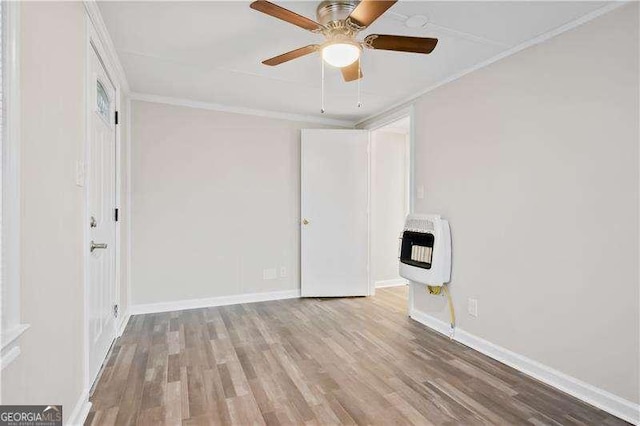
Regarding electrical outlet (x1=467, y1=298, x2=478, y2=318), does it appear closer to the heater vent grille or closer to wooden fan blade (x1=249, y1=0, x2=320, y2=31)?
the heater vent grille

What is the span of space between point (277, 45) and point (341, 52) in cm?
72

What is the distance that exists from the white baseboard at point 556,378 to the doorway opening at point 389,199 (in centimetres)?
183

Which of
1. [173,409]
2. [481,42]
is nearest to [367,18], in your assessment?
[481,42]

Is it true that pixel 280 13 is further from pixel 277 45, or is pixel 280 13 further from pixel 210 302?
pixel 210 302

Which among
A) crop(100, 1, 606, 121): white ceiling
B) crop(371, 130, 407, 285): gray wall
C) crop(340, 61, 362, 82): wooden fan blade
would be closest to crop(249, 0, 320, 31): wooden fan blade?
crop(100, 1, 606, 121): white ceiling

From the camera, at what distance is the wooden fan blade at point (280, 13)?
1.48 m

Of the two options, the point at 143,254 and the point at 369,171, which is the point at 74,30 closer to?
the point at 143,254

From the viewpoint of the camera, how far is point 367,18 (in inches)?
64.6

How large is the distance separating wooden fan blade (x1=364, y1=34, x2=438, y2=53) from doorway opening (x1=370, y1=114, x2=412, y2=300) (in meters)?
2.78

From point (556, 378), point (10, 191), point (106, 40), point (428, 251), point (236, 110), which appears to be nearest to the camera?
point (10, 191)

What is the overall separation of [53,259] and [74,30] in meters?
1.13

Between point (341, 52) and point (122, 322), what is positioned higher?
point (341, 52)

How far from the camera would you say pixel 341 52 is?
6.03ft

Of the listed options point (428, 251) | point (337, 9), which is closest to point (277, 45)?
point (337, 9)
